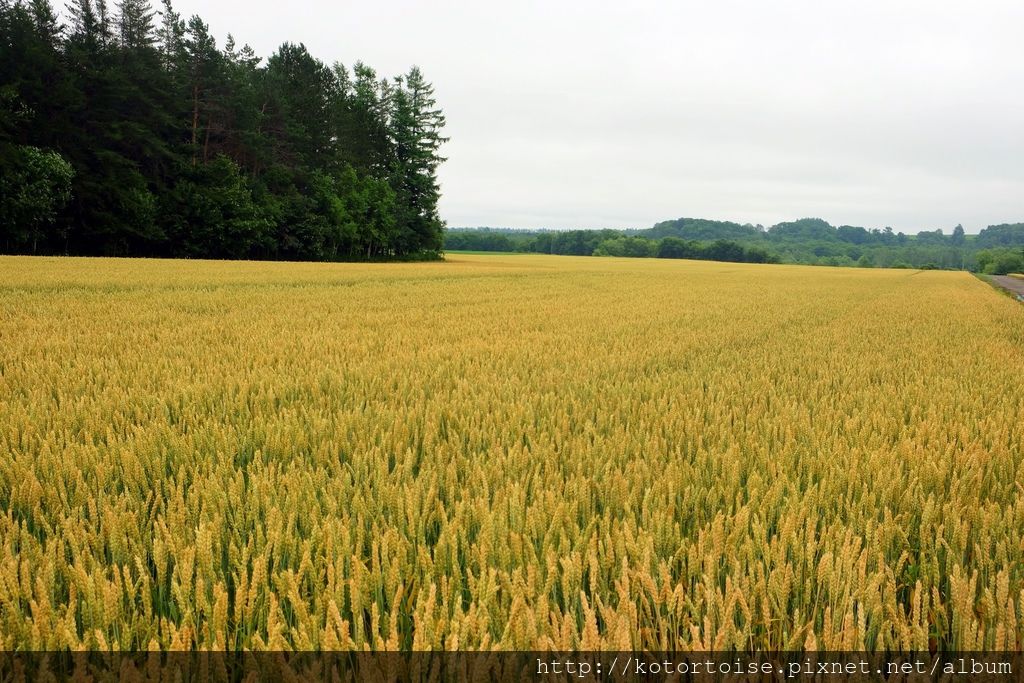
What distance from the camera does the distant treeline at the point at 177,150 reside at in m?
34.7

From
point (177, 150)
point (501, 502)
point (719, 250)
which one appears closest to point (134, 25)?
point (177, 150)

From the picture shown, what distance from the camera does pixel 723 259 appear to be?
118m

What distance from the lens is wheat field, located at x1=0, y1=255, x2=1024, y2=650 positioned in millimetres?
1452

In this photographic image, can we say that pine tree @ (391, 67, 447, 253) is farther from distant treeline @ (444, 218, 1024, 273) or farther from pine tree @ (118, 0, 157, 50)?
distant treeline @ (444, 218, 1024, 273)

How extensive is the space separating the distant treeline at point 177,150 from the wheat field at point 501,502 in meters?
37.3

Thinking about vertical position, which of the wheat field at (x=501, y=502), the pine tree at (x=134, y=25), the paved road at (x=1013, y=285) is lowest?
the wheat field at (x=501, y=502)

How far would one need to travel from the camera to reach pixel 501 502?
2.12m

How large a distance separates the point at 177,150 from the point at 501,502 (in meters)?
49.0

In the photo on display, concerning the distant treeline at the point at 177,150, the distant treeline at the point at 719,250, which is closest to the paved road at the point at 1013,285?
the distant treeline at the point at 177,150

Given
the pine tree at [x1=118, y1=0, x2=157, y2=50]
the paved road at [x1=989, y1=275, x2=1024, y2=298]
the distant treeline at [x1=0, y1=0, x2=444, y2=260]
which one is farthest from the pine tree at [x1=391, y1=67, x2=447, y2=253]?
the paved road at [x1=989, y1=275, x2=1024, y2=298]

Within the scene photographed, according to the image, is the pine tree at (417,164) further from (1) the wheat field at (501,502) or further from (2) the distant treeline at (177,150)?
(1) the wheat field at (501,502)

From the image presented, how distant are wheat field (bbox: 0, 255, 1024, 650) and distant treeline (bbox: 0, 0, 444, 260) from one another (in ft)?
122

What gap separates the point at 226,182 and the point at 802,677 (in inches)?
1859

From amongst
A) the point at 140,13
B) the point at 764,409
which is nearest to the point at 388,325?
the point at 764,409
